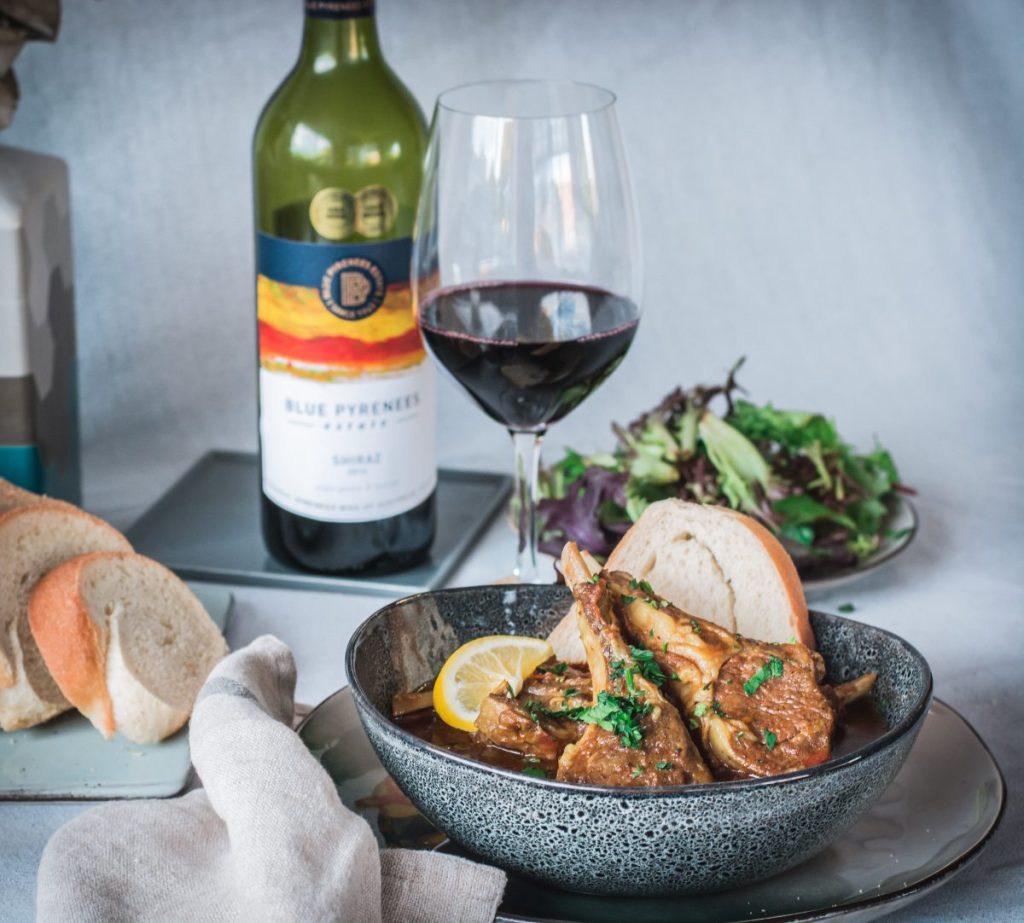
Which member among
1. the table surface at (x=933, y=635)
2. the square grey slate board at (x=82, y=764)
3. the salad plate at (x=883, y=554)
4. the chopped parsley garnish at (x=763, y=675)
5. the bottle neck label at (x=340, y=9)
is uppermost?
the bottle neck label at (x=340, y=9)

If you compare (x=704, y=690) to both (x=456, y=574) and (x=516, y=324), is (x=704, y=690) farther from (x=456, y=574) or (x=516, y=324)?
(x=456, y=574)

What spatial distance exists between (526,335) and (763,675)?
1.85 ft

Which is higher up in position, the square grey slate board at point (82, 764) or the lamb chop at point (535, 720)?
the lamb chop at point (535, 720)

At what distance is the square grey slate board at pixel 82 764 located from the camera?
4.58 ft

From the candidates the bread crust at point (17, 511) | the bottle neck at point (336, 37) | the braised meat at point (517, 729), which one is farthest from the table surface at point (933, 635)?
the bottle neck at point (336, 37)

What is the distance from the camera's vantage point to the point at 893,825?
1238 mm

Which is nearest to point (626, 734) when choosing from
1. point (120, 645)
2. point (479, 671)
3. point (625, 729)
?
point (625, 729)

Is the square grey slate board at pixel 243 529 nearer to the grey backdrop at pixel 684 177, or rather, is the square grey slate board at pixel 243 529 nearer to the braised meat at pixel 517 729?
the grey backdrop at pixel 684 177

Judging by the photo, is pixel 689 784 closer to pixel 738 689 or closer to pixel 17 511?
pixel 738 689

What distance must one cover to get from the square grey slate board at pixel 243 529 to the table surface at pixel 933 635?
0.02m

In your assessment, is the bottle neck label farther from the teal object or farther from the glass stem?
the teal object

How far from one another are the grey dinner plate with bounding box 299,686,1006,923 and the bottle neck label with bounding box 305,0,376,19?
2.51ft

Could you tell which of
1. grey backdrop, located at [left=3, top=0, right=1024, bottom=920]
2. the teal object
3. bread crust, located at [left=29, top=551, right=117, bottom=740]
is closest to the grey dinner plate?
bread crust, located at [left=29, top=551, right=117, bottom=740]

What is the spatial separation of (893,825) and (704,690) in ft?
0.70
